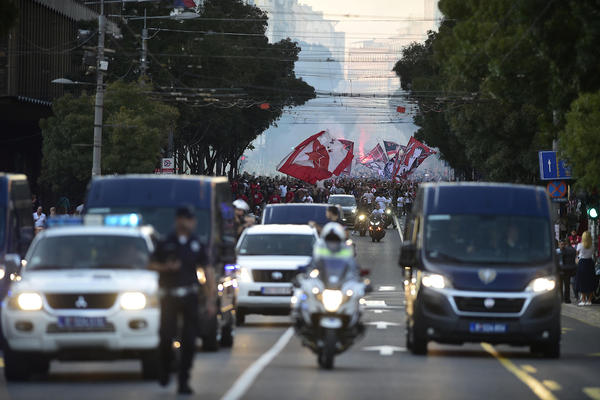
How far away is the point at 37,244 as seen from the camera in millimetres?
17094

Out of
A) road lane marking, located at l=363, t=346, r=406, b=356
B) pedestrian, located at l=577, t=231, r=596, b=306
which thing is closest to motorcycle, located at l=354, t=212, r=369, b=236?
pedestrian, located at l=577, t=231, r=596, b=306

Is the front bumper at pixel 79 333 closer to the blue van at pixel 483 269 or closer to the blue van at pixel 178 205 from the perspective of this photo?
the blue van at pixel 178 205

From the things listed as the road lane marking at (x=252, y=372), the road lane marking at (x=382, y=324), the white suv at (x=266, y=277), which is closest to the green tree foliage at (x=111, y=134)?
the white suv at (x=266, y=277)

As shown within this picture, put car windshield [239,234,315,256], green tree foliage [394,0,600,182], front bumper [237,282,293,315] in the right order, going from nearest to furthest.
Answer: green tree foliage [394,0,600,182] < front bumper [237,282,293,315] < car windshield [239,234,315,256]

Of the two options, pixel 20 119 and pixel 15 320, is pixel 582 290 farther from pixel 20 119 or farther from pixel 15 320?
pixel 20 119

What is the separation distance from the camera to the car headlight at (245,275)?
26.5 metres

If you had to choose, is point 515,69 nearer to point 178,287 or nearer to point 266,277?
point 266,277

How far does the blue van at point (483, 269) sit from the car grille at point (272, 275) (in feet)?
17.9

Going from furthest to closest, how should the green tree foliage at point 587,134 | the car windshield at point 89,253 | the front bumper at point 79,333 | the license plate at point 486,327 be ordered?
1. the green tree foliage at point 587,134
2. the license plate at point 486,327
3. the car windshield at point 89,253
4. the front bumper at point 79,333

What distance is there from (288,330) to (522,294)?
656 cm

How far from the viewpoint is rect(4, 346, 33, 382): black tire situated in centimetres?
1589

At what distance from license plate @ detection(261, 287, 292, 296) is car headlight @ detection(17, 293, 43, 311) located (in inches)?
425

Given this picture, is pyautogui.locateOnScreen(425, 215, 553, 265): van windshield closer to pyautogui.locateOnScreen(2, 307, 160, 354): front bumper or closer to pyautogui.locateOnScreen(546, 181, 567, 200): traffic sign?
pyautogui.locateOnScreen(2, 307, 160, 354): front bumper

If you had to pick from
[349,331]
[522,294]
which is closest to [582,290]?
[522,294]
